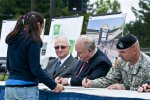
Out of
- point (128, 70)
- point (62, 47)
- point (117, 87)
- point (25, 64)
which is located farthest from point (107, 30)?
point (25, 64)

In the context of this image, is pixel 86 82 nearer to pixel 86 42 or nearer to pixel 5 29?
pixel 86 42

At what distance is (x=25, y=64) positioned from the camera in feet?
15.5

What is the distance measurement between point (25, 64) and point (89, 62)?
126cm

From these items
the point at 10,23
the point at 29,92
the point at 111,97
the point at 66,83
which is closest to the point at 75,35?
the point at 10,23

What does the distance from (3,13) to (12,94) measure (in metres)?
45.6

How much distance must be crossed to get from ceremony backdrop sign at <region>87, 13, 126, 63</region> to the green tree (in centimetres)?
4391

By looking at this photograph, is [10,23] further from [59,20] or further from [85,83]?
[85,83]

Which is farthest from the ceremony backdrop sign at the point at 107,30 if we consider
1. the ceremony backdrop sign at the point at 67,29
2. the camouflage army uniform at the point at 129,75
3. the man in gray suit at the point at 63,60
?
the camouflage army uniform at the point at 129,75

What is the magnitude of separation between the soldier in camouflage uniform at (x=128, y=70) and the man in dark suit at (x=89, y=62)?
0.26 metres

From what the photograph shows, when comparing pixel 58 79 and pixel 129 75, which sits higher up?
pixel 129 75

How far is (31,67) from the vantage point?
4652mm

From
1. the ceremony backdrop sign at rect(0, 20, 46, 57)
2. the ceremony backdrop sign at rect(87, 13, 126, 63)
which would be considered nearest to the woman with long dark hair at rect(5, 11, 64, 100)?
the ceremony backdrop sign at rect(87, 13, 126, 63)

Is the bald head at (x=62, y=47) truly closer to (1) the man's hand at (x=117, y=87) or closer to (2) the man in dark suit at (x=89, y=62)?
(2) the man in dark suit at (x=89, y=62)

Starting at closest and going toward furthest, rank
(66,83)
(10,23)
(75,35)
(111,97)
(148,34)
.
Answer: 1. (111,97)
2. (66,83)
3. (75,35)
4. (10,23)
5. (148,34)
